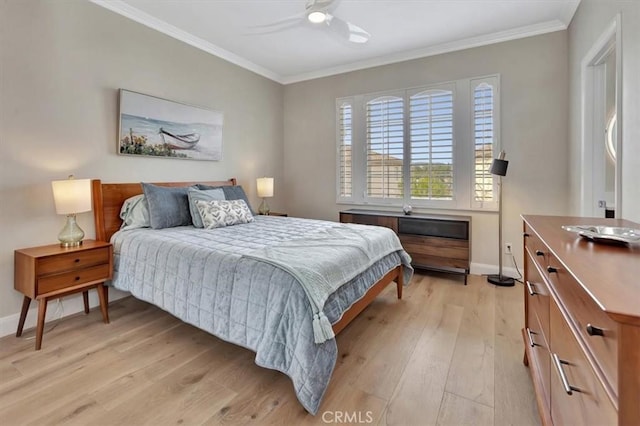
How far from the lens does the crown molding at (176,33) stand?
298 cm

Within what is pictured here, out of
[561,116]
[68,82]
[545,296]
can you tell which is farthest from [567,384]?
[68,82]

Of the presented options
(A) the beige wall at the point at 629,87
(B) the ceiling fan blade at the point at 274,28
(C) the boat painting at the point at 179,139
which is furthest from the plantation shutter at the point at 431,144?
(C) the boat painting at the point at 179,139

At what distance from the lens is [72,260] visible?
2.44m

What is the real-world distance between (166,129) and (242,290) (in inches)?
94.3

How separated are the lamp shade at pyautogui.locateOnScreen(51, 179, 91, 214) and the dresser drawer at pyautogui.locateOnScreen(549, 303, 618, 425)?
310cm

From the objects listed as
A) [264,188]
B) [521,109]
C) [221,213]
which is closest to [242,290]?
[221,213]

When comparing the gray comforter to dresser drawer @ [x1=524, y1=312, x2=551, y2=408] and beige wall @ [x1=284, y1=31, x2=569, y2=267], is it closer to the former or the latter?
dresser drawer @ [x1=524, y1=312, x2=551, y2=408]

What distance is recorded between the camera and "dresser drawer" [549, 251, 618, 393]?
63cm

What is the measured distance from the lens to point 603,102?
2.74 m

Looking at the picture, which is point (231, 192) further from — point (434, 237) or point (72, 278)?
point (434, 237)

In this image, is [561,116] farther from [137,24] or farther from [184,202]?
[137,24]

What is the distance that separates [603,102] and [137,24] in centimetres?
436

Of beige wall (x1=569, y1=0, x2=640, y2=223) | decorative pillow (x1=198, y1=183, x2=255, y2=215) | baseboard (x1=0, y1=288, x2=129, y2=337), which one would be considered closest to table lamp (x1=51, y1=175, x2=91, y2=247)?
baseboard (x1=0, y1=288, x2=129, y2=337)

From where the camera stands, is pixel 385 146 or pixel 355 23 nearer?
pixel 355 23
